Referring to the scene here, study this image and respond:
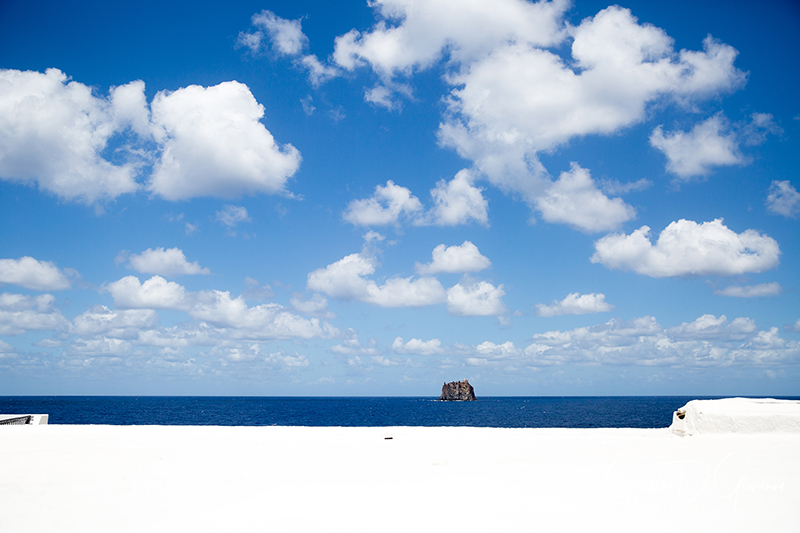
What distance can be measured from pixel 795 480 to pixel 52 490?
54.4 ft

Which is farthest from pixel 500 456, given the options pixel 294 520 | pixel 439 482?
pixel 294 520

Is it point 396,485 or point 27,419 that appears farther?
→ point 27,419

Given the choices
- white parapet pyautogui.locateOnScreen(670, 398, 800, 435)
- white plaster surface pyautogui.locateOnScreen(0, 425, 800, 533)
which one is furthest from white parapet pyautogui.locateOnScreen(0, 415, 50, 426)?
white parapet pyautogui.locateOnScreen(670, 398, 800, 435)

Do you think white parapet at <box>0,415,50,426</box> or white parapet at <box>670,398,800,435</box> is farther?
white parapet at <box>0,415,50,426</box>

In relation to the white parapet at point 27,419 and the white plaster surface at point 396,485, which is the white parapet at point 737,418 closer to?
the white plaster surface at point 396,485

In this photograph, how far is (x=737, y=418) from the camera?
21812 mm

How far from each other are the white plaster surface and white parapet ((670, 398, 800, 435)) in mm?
2423

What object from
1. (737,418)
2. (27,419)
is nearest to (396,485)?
(737,418)

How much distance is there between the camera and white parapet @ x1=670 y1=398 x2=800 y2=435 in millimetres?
21250

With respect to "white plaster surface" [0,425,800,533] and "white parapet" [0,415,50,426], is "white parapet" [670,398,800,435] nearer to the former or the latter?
"white plaster surface" [0,425,800,533]

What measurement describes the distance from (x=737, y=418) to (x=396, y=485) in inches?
725

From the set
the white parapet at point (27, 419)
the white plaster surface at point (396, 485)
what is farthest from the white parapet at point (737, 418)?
the white parapet at point (27, 419)

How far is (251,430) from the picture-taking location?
79.7 ft

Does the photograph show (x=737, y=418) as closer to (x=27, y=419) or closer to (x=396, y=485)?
(x=396, y=485)
